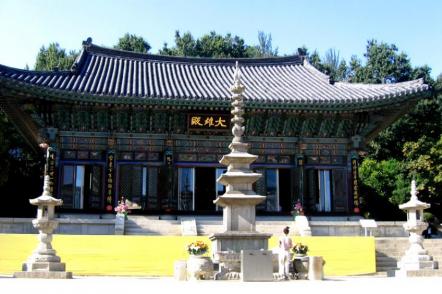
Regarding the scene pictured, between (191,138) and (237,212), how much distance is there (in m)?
11.3

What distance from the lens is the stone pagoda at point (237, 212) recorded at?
13.9 meters

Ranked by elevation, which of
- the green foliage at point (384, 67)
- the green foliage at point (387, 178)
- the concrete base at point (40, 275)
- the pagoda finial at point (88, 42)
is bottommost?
the concrete base at point (40, 275)

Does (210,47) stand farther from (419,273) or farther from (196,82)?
(419,273)

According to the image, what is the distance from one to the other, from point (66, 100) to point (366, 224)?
504 inches

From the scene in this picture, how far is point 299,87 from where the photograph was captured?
1084 inches

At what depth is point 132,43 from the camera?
56125mm

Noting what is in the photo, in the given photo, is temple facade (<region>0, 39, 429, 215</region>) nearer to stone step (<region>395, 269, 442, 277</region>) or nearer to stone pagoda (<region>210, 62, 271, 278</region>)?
stone pagoda (<region>210, 62, 271, 278</region>)

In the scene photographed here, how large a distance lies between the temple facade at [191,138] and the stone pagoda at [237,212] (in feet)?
29.6

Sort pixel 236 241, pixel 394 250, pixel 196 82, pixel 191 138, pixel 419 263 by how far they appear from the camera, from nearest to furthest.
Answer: pixel 236 241, pixel 419 263, pixel 394 250, pixel 191 138, pixel 196 82

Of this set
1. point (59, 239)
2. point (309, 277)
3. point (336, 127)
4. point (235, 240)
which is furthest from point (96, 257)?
point (336, 127)

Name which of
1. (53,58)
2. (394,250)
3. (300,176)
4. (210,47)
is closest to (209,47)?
(210,47)

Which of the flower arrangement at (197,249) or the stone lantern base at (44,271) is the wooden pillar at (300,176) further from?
the stone lantern base at (44,271)

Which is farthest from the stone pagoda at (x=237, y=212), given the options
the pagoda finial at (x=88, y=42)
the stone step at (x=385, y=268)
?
the pagoda finial at (x=88, y=42)

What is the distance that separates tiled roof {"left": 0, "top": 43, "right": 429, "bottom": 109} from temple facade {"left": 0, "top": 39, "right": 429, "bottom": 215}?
9 cm
